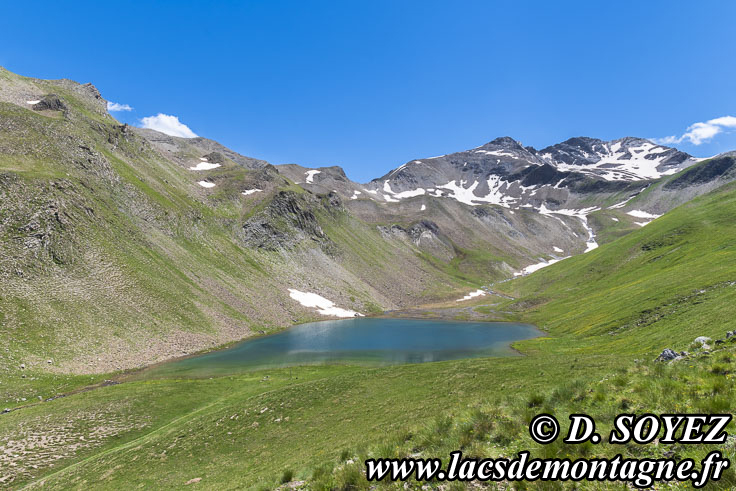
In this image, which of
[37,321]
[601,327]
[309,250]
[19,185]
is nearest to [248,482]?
[37,321]

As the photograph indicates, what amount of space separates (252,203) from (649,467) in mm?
154550

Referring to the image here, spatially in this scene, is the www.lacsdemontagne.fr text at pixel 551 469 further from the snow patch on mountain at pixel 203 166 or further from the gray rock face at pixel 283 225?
the snow patch on mountain at pixel 203 166

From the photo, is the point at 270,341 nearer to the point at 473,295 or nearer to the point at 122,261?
the point at 122,261

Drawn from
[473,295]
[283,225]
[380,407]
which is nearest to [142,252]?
[283,225]

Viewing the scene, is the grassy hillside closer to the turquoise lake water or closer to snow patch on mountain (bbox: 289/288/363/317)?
the turquoise lake water

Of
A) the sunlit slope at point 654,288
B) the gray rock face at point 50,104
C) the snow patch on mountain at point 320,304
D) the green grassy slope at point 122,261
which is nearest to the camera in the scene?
the sunlit slope at point 654,288

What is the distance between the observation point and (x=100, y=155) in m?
96.4

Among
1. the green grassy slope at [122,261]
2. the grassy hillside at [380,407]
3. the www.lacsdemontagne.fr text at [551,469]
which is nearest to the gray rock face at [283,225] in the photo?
the green grassy slope at [122,261]

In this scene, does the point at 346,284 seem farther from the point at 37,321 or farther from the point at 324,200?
the point at 37,321

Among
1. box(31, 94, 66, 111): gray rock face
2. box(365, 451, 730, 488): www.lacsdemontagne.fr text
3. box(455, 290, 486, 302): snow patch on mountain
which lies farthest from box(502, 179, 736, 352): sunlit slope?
box(31, 94, 66, 111): gray rock face

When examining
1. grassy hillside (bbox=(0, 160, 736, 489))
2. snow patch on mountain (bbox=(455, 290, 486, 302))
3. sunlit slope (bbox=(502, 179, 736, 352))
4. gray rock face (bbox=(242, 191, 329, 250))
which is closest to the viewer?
grassy hillside (bbox=(0, 160, 736, 489))

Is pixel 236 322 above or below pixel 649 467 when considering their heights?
below

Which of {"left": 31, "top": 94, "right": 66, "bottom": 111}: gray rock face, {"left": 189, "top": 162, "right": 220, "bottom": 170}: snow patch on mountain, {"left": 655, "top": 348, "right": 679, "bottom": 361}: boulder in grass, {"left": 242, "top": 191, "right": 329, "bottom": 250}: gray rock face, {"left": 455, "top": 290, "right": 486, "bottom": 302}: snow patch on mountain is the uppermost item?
{"left": 189, "top": 162, "right": 220, "bottom": 170}: snow patch on mountain

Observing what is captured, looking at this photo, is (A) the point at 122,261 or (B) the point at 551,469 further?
(A) the point at 122,261
